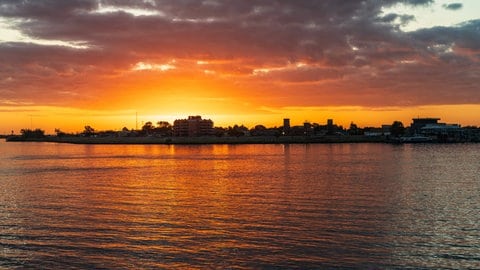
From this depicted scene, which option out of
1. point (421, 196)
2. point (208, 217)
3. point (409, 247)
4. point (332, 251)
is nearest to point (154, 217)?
point (208, 217)

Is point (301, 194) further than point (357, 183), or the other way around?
point (357, 183)

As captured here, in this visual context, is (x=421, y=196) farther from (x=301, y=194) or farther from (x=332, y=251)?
(x=332, y=251)

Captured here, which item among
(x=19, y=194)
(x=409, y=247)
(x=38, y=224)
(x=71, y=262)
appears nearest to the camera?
(x=71, y=262)

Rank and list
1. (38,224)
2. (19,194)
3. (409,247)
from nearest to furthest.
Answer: (409,247) < (38,224) < (19,194)

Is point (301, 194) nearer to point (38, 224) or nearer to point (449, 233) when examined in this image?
point (449, 233)

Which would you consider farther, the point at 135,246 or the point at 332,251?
the point at 135,246

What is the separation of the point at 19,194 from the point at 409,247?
37.3 m

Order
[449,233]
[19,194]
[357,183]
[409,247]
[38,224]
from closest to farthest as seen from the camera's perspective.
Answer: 1. [409,247]
2. [449,233]
3. [38,224]
4. [19,194]
5. [357,183]

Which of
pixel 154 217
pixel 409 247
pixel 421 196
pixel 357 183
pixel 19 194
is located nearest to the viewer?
pixel 409 247

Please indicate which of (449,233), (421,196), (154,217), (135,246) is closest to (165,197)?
(154,217)

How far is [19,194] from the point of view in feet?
158

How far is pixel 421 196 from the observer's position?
43.8 metres

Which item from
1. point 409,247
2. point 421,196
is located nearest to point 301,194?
point 421,196

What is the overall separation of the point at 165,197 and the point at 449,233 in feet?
83.8
